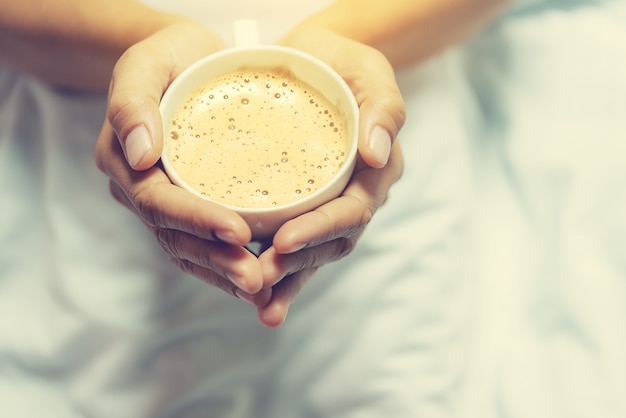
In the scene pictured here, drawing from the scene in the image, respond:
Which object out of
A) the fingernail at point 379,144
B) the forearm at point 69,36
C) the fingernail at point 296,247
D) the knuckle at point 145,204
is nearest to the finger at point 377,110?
the fingernail at point 379,144

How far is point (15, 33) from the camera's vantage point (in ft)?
2.95

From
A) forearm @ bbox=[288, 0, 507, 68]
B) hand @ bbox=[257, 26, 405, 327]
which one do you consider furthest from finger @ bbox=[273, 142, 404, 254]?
forearm @ bbox=[288, 0, 507, 68]

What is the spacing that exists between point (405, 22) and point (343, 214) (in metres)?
0.41

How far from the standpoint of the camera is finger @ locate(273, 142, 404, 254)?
1.95 ft

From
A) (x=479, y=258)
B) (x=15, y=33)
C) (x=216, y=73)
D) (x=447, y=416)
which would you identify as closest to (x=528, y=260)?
(x=479, y=258)

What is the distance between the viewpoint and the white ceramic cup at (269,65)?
607 mm

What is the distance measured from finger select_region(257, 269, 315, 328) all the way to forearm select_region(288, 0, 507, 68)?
359 millimetres

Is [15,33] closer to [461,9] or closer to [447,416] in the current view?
[461,9]

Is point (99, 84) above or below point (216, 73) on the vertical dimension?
below

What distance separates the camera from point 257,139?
0.67m

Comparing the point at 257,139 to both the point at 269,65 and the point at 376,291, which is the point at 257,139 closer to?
the point at 269,65

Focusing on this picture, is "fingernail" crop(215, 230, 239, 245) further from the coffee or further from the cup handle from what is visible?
the cup handle

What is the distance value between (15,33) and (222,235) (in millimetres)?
526

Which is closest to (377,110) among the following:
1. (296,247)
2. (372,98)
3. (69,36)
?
(372,98)
